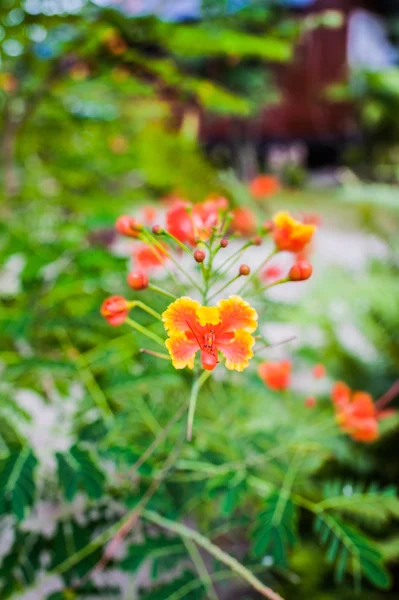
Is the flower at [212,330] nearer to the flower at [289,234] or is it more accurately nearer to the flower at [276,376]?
the flower at [289,234]

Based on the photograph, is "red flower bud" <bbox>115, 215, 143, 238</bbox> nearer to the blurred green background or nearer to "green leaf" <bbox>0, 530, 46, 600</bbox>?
the blurred green background

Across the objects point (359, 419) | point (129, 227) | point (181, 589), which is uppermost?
point (129, 227)

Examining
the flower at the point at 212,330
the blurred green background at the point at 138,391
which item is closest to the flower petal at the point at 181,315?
the flower at the point at 212,330

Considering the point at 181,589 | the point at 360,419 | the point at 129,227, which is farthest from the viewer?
the point at 360,419

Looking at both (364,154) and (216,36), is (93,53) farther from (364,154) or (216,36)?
(364,154)

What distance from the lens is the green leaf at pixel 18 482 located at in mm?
564

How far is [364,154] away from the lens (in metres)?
6.28

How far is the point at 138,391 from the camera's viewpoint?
78 cm

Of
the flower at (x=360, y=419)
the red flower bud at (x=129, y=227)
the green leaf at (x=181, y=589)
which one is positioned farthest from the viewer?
the flower at (x=360, y=419)

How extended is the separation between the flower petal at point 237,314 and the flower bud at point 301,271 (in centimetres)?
9

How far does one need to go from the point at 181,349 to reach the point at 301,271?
156mm

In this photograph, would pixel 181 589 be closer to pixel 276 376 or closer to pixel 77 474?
pixel 77 474

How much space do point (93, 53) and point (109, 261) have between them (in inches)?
30.3

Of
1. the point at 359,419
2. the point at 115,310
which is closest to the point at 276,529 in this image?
the point at 359,419
